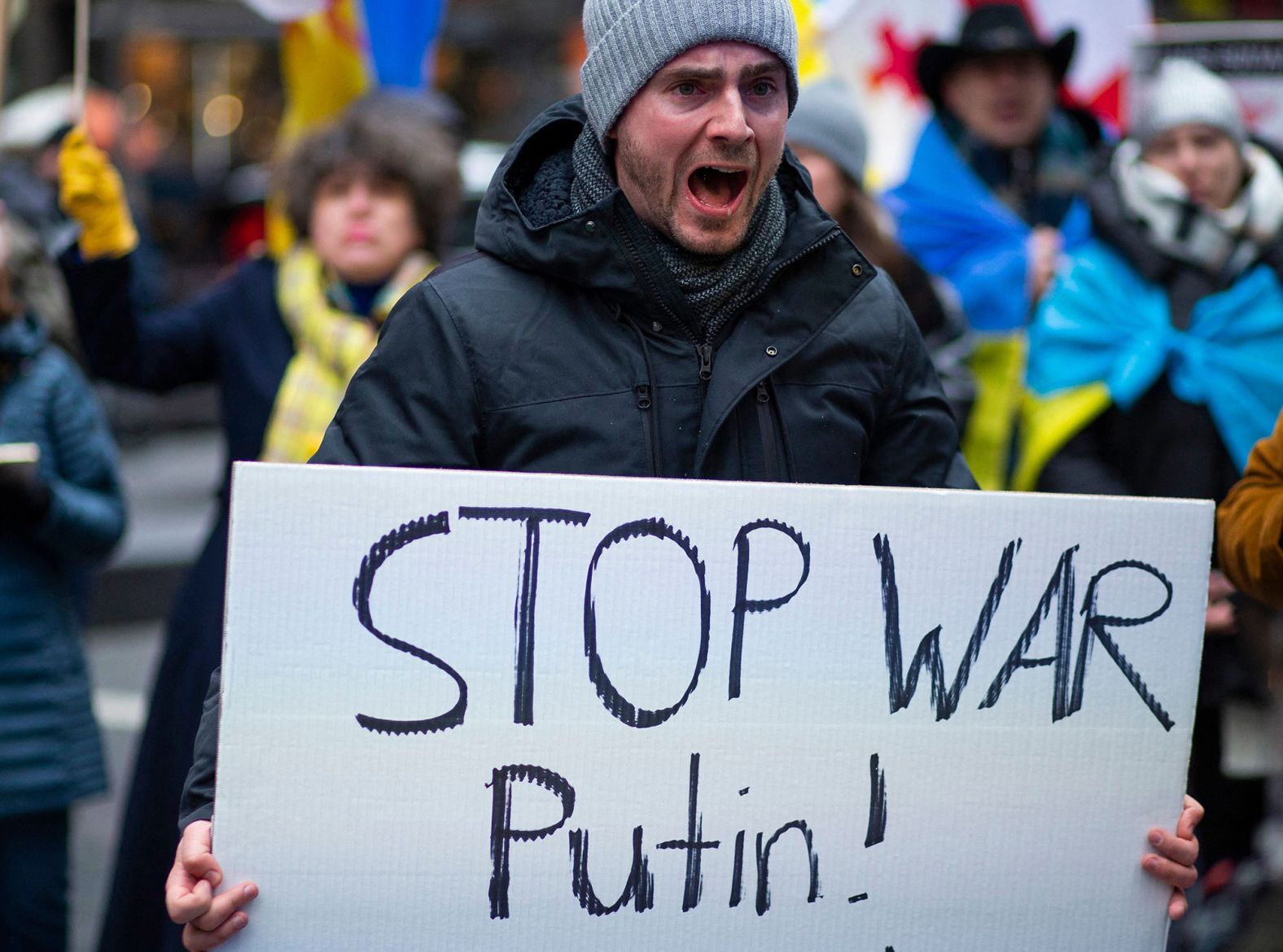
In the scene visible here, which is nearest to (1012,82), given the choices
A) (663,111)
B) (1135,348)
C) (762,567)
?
(1135,348)

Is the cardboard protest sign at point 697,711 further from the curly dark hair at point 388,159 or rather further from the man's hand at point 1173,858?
the curly dark hair at point 388,159

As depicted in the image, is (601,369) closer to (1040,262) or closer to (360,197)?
(360,197)

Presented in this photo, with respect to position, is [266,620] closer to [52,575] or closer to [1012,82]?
[52,575]

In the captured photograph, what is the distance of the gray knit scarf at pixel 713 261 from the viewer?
2197 mm

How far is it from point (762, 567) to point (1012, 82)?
9.73 feet

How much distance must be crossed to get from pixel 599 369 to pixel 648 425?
0.30 feet

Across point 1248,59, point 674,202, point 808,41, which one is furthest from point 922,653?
point 808,41

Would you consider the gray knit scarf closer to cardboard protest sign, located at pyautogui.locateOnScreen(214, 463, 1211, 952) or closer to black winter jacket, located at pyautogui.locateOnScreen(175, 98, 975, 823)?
black winter jacket, located at pyautogui.locateOnScreen(175, 98, 975, 823)

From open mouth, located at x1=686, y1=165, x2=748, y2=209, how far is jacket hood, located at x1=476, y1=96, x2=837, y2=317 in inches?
3.4

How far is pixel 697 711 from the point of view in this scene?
198cm

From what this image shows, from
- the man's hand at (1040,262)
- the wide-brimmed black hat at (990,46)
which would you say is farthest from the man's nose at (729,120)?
the wide-brimmed black hat at (990,46)

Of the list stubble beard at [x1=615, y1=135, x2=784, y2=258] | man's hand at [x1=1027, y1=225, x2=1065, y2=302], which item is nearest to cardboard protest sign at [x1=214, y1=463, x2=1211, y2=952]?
stubble beard at [x1=615, y1=135, x2=784, y2=258]

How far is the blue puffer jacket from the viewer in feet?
11.5

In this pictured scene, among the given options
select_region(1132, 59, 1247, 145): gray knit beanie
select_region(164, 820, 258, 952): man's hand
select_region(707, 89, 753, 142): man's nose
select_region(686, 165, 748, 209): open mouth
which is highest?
select_region(1132, 59, 1247, 145): gray knit beanie
